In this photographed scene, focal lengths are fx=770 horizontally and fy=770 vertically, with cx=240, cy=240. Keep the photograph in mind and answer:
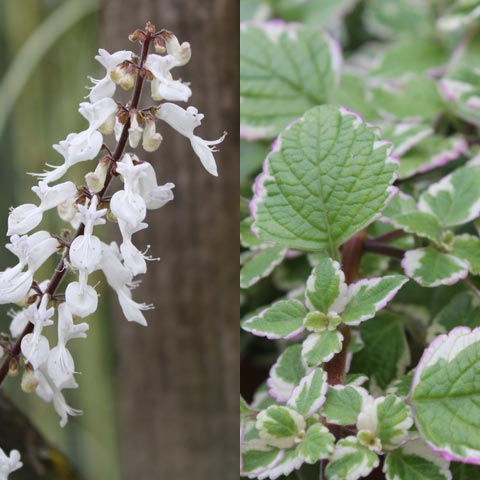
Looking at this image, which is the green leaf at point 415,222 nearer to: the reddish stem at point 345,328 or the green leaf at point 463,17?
the reddish stem at point 345,328

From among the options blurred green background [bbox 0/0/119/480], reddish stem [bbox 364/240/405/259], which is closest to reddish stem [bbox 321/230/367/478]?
reddish stem [bbox 364/240/405/259]

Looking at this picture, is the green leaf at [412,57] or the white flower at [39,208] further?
the green leaf at [412,57]

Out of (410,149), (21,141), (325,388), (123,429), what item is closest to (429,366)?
(325,388)

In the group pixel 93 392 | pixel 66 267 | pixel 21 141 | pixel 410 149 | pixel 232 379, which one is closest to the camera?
pixel 66 267

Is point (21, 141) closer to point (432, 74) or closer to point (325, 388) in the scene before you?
point (432, 74)

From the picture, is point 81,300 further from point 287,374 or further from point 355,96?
point 355,96

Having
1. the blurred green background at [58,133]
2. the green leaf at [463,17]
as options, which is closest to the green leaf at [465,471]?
the green leaf at [463,17]

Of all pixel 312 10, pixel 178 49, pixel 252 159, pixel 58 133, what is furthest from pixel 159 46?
pixel 58 133
